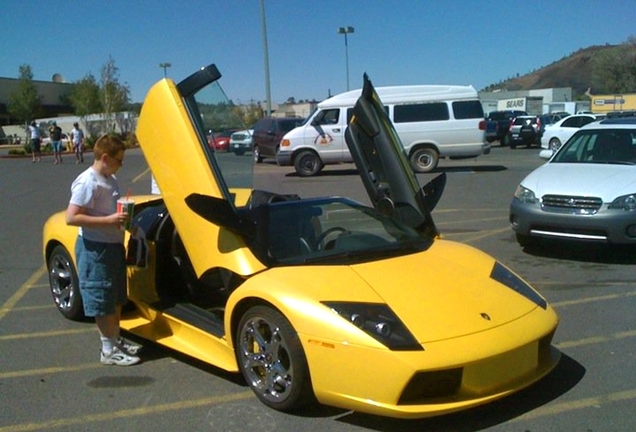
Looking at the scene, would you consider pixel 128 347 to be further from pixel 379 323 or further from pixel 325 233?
pixel 379 323

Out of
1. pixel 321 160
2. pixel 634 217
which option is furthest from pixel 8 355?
pixel 321 160

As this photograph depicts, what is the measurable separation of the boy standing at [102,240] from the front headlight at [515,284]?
2451 mm

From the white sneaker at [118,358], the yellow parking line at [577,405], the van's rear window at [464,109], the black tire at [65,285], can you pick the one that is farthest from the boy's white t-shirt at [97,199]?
the van's rear window at [464,109]

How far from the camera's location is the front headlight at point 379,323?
3.41 metres

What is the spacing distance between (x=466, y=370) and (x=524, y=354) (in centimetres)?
44

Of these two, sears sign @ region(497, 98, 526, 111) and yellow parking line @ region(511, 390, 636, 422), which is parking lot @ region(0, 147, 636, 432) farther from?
sears sign @ region(497, 98, 526, 111)

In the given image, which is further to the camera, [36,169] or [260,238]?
[36,169]

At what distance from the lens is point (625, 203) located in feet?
23.2

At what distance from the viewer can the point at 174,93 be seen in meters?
4.48

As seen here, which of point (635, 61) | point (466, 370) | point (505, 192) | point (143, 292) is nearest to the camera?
point (466, 370)

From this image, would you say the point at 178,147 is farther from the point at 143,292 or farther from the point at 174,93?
the point at 143,292

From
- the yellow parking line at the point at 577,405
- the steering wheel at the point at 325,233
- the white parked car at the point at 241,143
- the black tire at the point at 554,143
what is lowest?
the black tire at the point at 554,143

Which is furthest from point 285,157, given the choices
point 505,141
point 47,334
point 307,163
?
point 505,141

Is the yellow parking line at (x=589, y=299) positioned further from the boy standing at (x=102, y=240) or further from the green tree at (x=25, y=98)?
the green tree at (x=25, y=98)
